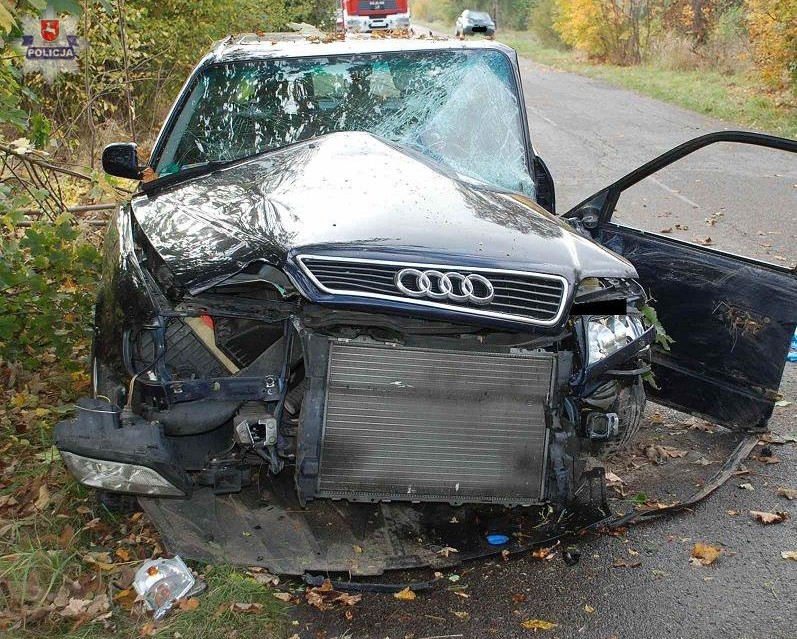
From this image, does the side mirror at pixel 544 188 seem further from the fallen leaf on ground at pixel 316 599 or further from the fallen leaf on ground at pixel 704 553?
the fallen leaf on ground at pixel 316 599

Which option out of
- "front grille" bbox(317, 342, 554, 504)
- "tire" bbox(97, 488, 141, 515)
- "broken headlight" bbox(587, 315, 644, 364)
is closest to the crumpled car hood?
"broken headlight" bbox(587, 315, 644, 364)

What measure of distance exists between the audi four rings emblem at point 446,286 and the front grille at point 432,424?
251mm

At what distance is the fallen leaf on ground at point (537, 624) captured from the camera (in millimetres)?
3072

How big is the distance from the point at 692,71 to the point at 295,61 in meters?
19.6

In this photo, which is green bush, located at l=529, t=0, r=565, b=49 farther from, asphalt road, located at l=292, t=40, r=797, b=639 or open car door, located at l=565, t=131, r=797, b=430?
asphalt road, located at l=292, t=40, r=797, b=639

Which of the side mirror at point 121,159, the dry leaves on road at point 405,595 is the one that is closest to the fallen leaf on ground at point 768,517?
the dry leaves on road at point 405,595

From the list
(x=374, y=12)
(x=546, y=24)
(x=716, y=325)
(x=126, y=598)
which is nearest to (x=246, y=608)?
(x=126, y=598)

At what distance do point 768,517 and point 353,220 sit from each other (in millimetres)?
2155

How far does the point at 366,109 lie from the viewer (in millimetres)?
4688

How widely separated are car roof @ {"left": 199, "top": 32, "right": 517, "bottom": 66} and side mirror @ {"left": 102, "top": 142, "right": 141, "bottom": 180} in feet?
2.22

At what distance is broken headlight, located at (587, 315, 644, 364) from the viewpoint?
3449 mm

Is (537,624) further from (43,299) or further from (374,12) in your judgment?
(374,12)

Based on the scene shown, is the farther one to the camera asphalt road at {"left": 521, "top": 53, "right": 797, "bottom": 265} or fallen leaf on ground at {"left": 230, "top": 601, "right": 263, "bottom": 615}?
asphalt road at {"left": 521, "top": 53, "right": 797, "bottom": 265}

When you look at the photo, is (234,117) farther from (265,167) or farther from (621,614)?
(621,614)
